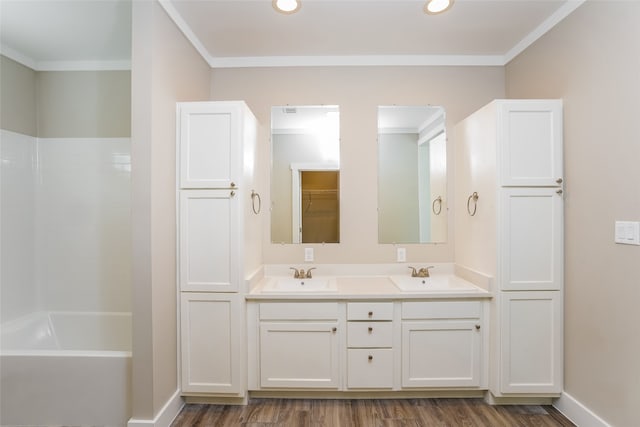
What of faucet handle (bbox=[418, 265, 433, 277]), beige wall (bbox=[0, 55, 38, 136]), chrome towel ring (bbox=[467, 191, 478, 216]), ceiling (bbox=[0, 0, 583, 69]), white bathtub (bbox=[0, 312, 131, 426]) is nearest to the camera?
white bathtub (bbox=[0, 312, 131, 426])

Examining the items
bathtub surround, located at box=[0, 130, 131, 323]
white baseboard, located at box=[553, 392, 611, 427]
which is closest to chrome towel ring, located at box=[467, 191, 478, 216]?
white baseboard, located at box=[553, 392, 611, 427]

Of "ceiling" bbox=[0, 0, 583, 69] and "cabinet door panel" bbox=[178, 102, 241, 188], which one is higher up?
"ceiling" bbox=[0, 0, 583, 69]

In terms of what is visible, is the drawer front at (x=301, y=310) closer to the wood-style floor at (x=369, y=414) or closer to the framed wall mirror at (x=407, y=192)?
the wood-style floor at (x=369, y=414)

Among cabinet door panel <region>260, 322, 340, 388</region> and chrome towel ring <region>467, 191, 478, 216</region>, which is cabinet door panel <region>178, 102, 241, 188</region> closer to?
cabinet door panel <region>260, 322, 340, 388</region>

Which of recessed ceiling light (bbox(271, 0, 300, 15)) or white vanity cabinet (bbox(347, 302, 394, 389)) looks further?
white vanity cabinet (bbox(347, 302, 394, 389))

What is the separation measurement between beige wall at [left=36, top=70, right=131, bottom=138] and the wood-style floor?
7.68 feet

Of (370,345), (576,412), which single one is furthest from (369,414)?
(576,412)

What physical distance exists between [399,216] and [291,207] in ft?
3.06

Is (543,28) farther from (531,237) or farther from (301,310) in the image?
(301,310)

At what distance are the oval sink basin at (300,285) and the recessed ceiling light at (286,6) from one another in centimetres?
184

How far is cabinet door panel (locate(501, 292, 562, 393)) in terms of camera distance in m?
2.08

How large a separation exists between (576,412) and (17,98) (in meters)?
4.65

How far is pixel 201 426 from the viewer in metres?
2.00

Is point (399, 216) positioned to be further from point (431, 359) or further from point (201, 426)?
point (201, 426)
